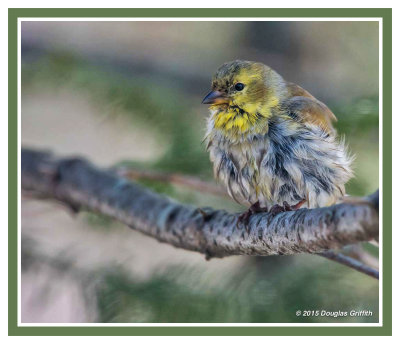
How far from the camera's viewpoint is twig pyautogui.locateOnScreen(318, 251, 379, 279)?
1.22m

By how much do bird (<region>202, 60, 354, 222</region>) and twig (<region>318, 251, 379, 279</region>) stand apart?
0.43 ft

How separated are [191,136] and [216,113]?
0.11 m

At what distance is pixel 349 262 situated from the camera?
123cm

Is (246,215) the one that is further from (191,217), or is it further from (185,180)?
(185,180)

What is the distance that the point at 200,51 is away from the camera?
172cm

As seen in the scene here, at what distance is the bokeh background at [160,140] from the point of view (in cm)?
132

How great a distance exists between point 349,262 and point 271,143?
12.5 inches

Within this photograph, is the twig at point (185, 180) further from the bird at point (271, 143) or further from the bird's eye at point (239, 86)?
the bird's eye at point (239, 86)

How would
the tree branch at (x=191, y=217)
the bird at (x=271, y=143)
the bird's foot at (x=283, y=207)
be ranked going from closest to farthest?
the tree branch at (x=191, y=217) → the bird's foot at (x=283, y=207) → the bird at (x=271, y=143)
